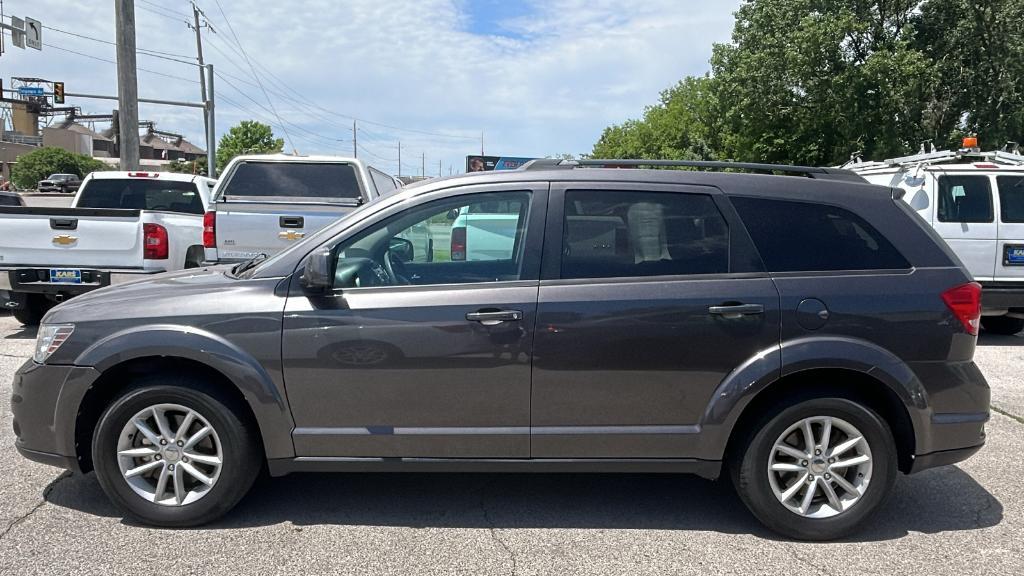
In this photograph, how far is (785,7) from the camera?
23.2m

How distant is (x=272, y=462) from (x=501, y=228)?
164 cm

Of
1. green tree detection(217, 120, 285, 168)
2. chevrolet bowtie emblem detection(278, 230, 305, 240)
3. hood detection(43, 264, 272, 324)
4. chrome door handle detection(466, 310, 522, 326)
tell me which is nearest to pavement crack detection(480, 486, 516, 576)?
chrome door handle detection(466, 310, 522, 326)

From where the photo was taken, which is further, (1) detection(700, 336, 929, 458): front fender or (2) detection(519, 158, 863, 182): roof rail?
(2) detection(519, 158, 863, 182): roof rail

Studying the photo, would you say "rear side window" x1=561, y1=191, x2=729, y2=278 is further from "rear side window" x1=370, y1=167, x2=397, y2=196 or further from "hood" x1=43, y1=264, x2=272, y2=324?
"rear side window" x1=370, y1=167, x2=397, y2=196

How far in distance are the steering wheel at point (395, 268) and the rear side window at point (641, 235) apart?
31.3 inches

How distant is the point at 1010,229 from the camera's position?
29.9 ft

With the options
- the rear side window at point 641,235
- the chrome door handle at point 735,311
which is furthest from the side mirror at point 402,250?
the chrome door handle at point 735,311

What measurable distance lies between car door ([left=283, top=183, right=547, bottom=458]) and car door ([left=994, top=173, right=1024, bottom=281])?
25.6 feet

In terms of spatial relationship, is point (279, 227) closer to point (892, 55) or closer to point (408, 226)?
point (408, 226)

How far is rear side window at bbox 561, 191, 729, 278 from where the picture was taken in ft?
12.4

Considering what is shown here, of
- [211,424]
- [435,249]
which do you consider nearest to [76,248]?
[211,424]

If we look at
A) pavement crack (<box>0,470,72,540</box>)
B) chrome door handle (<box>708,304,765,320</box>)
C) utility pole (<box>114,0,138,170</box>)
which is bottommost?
pavement crack (<box>0,470,72,540</box>)

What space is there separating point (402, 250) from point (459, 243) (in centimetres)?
29

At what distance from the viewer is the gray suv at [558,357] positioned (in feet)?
12.0
